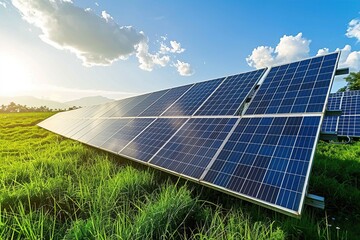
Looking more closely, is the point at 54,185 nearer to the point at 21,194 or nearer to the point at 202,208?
the point at 21,194

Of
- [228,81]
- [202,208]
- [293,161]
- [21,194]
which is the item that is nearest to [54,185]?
[21,194]

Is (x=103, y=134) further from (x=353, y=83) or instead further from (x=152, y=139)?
(x=353, y=83)

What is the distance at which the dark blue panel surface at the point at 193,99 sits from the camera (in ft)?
A: 26.5

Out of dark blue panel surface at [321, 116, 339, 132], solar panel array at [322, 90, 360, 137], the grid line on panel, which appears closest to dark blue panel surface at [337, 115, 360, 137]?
solar panel array at [322, 90, 360, 137]

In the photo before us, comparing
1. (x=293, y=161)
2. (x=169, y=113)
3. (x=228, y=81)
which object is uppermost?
(x=228, y=81)

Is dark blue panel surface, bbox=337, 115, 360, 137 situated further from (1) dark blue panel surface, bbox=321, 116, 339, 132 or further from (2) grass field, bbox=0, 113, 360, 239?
(2) grass field, bbox=0, 113, 360, 239

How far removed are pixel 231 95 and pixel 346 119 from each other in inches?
454

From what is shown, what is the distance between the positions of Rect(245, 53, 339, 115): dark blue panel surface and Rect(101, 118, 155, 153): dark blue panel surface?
13.0 ft

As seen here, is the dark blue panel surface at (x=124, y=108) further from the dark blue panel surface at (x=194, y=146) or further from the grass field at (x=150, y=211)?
the dark blue panel surface at (x=194, y=146)

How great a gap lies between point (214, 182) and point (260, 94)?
3.39 metres

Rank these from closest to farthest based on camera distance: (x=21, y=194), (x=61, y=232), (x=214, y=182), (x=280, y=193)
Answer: (x=280, y=193)
(x=61, y=232)
(x=214, y=182)
(x=21, y=194)

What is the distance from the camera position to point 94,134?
10.0 m

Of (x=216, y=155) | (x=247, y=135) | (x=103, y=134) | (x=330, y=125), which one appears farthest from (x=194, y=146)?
(x=330, y=125)

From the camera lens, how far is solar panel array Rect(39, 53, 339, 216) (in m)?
3.85
